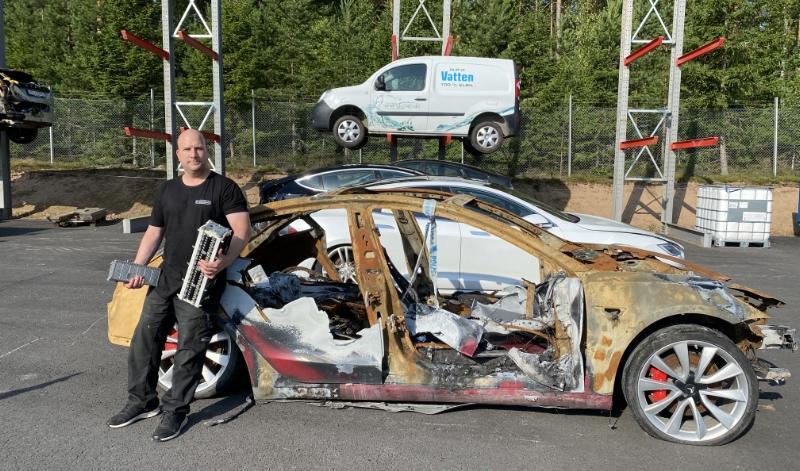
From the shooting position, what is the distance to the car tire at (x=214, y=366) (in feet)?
14.8

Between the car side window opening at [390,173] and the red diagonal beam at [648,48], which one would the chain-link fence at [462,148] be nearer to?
the red diagonal beam at [648,48]

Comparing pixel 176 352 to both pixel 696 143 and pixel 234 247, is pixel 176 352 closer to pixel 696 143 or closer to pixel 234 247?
pixel 234 247

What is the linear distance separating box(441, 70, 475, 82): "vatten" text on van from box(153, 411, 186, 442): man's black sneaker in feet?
34.4

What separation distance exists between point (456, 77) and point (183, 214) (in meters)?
10.1

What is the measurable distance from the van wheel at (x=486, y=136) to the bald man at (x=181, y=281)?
33.0ft

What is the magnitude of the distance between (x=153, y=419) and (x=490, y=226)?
250cm

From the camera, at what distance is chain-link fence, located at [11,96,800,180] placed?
20.4 m

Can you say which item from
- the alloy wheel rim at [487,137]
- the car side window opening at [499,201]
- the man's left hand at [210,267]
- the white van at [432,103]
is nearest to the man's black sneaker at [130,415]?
the man's left hand at [210,267]

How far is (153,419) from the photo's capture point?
164 inches

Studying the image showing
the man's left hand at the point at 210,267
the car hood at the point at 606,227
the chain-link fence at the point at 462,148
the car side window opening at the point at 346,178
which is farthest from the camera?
the chain-link fence at the point at 462,148

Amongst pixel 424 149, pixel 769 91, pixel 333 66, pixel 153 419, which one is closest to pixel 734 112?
pixel 769 91

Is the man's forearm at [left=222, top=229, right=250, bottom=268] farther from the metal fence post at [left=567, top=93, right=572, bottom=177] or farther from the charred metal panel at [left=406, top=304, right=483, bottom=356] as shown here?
the metal fence post at [left=567, top=93, right=572, bottom=177]

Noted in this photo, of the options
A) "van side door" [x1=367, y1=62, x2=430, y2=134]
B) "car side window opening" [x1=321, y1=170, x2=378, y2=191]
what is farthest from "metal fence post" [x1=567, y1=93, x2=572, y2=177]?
"car side window opening" [x1=321, y1=170, x2=378, y2=191]

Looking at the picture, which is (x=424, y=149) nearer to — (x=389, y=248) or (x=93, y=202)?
(x=93, y=202)
